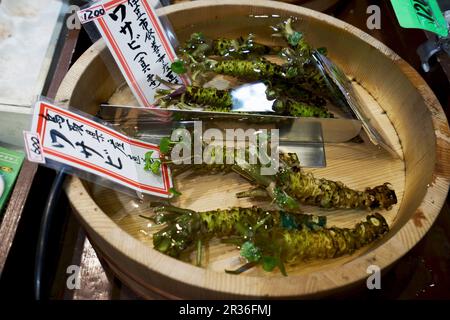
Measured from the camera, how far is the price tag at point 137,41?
219cm

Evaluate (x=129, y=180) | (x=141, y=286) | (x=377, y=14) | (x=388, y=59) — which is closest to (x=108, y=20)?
(x=129, y=180)

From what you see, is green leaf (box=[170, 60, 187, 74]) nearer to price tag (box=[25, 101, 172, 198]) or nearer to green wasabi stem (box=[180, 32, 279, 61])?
green wasabi stem (box=[180, 32, 279, 61])

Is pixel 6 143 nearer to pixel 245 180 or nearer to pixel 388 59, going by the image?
→ pixel 245 180

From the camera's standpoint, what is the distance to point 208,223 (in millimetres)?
2004

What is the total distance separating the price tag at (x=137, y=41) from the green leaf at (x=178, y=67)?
Answer: 0.05 m

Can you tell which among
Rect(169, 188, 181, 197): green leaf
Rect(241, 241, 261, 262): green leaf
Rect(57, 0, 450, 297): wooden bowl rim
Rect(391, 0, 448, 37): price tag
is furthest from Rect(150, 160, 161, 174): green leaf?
Rect(391, 0, 448, 37): price tag

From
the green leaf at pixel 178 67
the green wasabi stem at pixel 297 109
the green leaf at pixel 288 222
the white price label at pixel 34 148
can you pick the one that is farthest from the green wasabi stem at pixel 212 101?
the white price label at pixel 34 148

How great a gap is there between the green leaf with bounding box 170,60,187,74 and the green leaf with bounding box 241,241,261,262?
3.61 feet

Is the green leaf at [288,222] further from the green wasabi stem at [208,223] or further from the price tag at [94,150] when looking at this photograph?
the price tag at [94,150]

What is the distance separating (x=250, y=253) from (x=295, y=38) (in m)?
1.42

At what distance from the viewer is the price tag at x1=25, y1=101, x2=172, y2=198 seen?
1816mm

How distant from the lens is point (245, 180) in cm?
235
